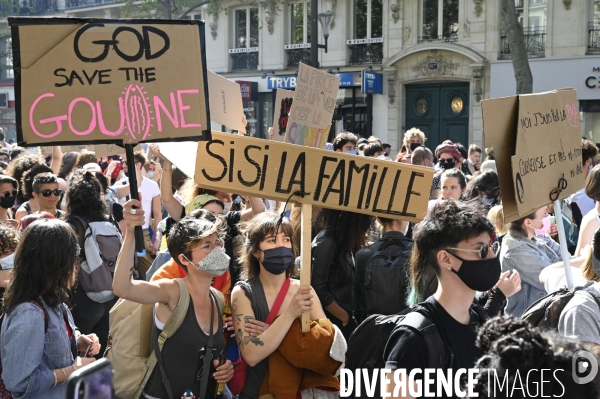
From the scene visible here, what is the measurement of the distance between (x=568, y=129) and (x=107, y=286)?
3.12 m

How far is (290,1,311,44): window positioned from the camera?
25578 mm

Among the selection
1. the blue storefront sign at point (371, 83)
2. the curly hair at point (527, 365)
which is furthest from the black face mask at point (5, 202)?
the blue storefront sign at point (371, 83)

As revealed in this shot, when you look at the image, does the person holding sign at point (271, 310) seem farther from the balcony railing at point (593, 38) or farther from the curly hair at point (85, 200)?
the balcony railing at point (593, 38)

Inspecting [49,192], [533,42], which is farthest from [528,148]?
[533,42]

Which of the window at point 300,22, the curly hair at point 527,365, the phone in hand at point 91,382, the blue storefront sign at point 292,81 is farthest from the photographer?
the window at point 300,22

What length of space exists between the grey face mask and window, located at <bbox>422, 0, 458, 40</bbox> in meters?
20.1

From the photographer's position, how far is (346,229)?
4.60 metres

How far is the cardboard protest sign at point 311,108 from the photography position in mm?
5719

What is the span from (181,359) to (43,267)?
0.77m

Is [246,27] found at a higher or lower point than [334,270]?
higher

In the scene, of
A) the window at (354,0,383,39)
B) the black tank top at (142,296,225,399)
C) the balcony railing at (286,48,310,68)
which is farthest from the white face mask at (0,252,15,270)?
the balcony railing at (286,48,310,68)

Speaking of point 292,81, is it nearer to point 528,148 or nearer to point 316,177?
point 316,177

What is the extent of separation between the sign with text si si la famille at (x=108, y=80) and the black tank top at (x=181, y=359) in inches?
36.1

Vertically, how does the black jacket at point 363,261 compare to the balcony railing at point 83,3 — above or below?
below
